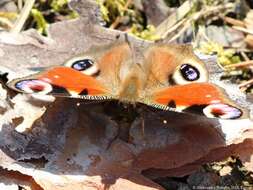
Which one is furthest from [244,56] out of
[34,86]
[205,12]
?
[34,86]

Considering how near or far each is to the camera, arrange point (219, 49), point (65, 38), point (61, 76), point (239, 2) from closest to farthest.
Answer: point (61, 76) → point (65, 38) → point (219, 49) → point (239, 2)

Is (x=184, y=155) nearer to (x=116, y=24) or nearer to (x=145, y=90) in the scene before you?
(x=145, y=90)

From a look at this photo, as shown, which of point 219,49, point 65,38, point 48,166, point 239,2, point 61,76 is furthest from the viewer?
point 239,2

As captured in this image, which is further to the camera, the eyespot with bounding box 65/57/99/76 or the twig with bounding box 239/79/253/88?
the twig with bounding box 239/79/253/88

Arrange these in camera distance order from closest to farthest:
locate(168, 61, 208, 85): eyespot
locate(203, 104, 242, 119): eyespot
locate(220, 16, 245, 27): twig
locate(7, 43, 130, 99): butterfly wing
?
1. locate(203, 104, 242, 119): eyespot
2. locate(7, 43, 130, 99): butterfly wing
3. locate(168, 61, 208, 85): eyespot
4. locate(220, 16, 245, 27): twig

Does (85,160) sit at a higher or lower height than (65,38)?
lower

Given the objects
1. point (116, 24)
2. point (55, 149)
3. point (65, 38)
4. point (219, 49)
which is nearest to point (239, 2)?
point (219, 49)

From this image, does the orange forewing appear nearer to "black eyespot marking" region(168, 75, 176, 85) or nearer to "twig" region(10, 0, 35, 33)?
"black eyespot marking" region(168, 75, 176, 85)

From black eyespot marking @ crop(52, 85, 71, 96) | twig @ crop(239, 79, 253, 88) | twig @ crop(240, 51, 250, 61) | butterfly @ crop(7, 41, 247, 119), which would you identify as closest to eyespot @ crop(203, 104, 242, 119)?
butterfly @ crop(7, 41, 247, 119)
